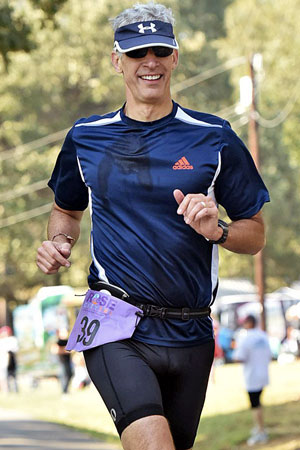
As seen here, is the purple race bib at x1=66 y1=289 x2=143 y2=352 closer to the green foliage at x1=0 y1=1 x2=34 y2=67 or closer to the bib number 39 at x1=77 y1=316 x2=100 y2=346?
the bib number 39 at x1=77 y1=316 x2=100 y2=346

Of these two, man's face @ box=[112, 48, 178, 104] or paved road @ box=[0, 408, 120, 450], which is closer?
man's face @ box=[112, 48, 178, 104]

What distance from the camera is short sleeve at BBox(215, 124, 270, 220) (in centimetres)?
481

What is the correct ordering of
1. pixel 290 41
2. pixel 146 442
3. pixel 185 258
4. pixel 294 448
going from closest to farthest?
pixel 146 442 < pixel 185 258 < pixel 294 448 < pixel 290 41

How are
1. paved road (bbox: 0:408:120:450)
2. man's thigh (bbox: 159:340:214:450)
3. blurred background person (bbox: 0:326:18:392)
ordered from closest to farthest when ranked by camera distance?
man's thigh (bbox: 159:340:214:450), paved road (bbox: 0:408:120:450), blurred background person (bbox: 0:326:18:392)

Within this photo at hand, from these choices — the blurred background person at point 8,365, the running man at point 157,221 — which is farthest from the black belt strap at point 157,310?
the blurred background person at point 8,365

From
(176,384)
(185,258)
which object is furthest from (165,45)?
(176,384)

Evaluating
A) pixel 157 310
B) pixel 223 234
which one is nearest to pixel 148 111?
pixel 223 234

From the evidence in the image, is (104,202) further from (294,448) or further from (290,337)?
(290,337)

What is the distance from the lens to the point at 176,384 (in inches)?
191

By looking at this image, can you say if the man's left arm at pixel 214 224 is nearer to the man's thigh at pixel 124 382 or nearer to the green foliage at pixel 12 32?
the man's thigh at pixel 124 382

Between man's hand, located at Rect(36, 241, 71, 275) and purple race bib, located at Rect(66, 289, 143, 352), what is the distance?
0.79 feet

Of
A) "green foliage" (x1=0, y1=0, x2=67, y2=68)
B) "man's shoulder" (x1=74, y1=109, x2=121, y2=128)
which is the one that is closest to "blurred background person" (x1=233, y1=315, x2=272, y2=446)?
"green foliage" (x1=0, y1=0, x2=67, y2=68)

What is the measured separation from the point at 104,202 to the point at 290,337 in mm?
40017

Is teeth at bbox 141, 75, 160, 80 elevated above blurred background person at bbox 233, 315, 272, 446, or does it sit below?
above
